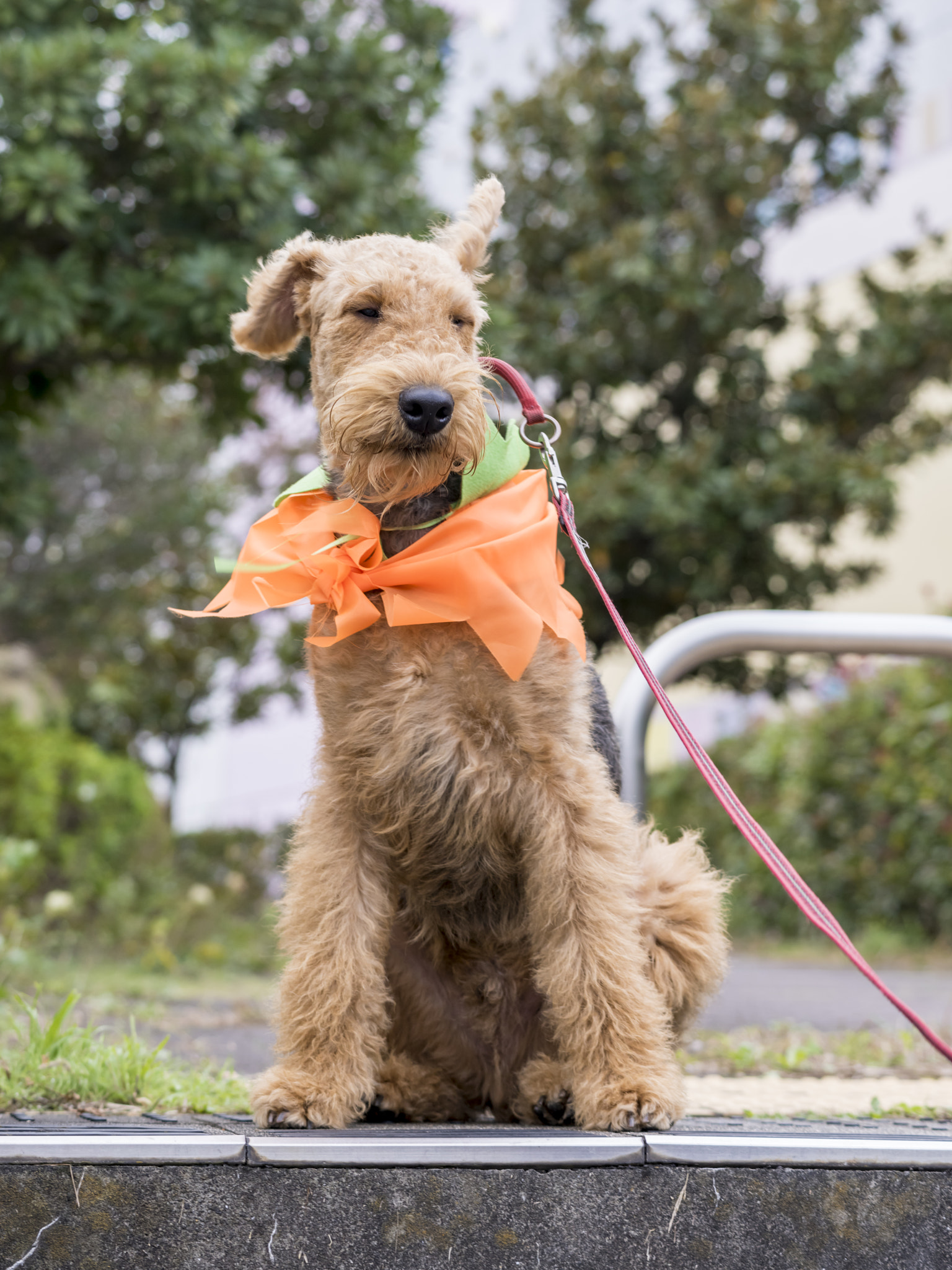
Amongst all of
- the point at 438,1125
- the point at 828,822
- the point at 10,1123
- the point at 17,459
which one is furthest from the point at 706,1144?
the point at 828,822

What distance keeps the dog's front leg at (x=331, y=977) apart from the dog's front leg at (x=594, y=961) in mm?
328

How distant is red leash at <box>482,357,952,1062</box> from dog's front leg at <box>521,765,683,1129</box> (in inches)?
8.7

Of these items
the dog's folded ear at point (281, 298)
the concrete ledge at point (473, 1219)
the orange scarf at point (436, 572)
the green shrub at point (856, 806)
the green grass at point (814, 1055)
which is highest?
the green shrub at point (856, 806)

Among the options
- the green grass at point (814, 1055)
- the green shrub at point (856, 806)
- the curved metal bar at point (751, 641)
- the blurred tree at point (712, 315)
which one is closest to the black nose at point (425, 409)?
the curved metal bar at point (751, 641)

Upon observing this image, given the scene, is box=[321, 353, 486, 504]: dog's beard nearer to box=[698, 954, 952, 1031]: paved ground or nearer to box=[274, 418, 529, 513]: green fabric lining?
box=[274, 418, 529, 513]: green fabric lining

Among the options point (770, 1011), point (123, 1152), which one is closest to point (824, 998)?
point (770, 1011)

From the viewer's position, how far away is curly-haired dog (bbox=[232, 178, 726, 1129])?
7.38ft

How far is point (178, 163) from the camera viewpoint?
5.71 meters

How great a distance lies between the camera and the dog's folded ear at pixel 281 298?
268 cm

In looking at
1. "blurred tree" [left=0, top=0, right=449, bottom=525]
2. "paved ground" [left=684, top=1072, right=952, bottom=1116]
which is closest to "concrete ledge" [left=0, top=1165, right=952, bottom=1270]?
"paved ground" [left=684, top=1072, right=952, bottom=1116]

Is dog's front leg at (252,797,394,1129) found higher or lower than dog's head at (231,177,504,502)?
lower

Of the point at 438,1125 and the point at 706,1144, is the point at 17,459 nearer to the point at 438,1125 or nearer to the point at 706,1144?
the point at 438,1125

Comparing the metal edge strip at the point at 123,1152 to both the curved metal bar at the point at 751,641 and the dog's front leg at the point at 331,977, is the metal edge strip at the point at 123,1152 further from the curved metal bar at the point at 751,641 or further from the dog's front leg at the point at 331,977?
the curved metal bar at the point at 751,641

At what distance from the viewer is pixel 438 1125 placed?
2.35 meters
